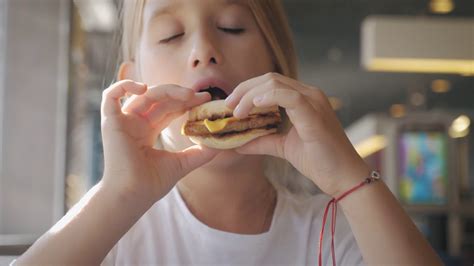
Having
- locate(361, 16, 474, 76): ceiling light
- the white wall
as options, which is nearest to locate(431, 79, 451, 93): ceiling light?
locate(361, 16, 474, 76): ceiling light

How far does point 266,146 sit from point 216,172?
0.19 metres

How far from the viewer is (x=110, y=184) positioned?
120 cm

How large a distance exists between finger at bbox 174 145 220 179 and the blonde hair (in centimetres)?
22

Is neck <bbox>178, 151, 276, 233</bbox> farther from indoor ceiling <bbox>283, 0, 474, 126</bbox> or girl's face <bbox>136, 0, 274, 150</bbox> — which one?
indoor ceiling <bbox>283, 0, 474, 126</bbox>

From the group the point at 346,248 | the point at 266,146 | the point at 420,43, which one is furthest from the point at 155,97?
the point at 420,43

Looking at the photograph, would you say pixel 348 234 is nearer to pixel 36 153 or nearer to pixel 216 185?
pixel 216 185

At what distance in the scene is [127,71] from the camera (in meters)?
1.60

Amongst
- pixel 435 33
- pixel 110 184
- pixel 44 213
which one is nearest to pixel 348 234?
pixel 110 184

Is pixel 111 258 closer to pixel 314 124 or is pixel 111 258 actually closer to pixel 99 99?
pixel 314 124

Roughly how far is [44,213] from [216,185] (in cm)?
360

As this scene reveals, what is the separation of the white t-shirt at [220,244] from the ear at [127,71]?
1.25 feet

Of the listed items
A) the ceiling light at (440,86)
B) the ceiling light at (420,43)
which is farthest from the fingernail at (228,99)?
the ceiling light at (440,86)

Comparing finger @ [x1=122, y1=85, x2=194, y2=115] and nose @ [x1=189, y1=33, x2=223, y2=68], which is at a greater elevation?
nose @ [x1=189, y1=33, x2=223, y2=68]

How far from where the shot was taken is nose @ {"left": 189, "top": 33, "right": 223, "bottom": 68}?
4.14 feet
